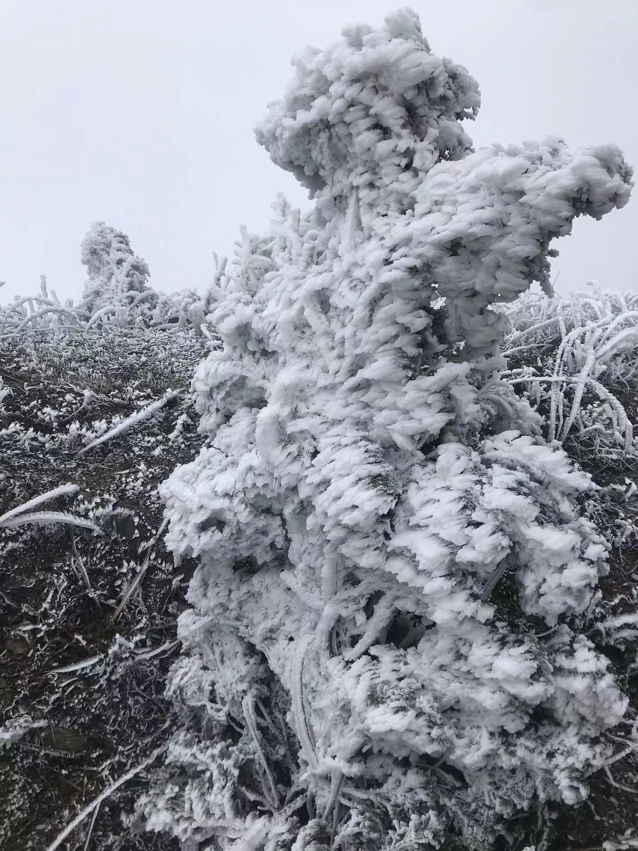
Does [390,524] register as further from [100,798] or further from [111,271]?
[111,271]

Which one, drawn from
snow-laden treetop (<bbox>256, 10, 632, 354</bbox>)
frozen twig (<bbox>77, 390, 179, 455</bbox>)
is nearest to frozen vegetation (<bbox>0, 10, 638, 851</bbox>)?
snow-laden treetop (<bbox>256, 10, 632, 354</bbox>)

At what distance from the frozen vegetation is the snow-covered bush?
0.11 metres

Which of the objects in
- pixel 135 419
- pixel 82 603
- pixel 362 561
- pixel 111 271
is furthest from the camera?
pixel 111 271

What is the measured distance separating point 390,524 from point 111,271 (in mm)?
3633

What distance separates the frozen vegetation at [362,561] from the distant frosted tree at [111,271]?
2236mm

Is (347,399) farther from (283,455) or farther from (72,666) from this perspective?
(72,666)

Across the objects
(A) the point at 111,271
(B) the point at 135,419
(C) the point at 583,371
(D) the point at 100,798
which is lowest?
(D) the point at 100,798

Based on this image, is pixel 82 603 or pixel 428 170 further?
pixel 82 603

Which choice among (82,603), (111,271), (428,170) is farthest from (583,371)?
(111,271)

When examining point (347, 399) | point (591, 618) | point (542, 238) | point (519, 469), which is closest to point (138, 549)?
point (347, 399)

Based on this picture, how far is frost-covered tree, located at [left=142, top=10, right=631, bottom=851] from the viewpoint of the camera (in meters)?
1.27

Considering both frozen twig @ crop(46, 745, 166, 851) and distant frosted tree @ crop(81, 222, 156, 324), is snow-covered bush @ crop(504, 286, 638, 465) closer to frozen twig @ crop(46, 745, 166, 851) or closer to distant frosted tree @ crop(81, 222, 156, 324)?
frozen twig @ crop(46, 745, 166, 851)

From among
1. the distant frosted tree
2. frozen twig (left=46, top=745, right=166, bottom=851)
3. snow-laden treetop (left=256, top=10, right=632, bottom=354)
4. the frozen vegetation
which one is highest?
the distant frosted tree

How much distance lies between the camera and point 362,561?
55.9 inches
